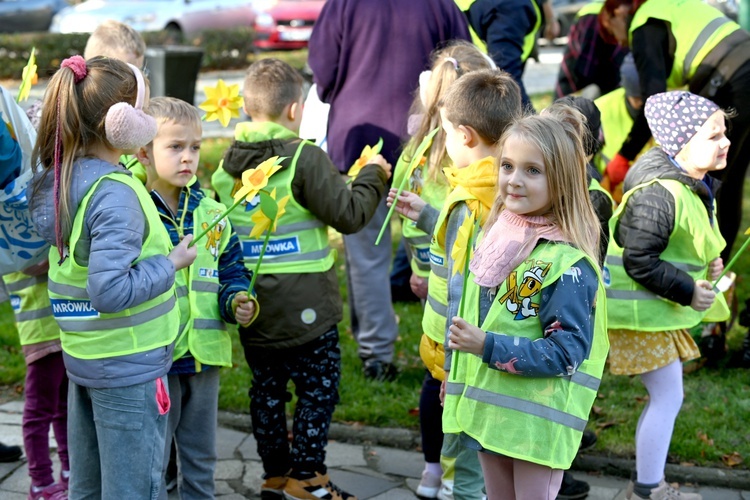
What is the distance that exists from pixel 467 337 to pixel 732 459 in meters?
2.14

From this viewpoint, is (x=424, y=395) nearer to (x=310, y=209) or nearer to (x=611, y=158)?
(x=310, y=209)

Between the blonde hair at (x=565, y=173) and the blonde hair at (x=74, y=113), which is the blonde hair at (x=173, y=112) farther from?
the blonde hair at (x=565, y=173)

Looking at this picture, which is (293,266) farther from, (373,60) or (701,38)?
(701,38)

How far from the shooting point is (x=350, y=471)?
4.43m

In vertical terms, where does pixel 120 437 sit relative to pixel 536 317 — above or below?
below

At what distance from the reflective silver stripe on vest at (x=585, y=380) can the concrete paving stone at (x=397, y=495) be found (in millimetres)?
1472

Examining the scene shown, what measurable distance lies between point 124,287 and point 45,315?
1.23m

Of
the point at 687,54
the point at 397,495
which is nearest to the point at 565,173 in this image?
the point at 397,495

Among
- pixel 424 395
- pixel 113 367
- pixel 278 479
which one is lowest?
pixel 278 479

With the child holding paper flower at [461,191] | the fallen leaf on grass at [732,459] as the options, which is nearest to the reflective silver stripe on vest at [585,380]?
the child holding paper flower at [461,191]

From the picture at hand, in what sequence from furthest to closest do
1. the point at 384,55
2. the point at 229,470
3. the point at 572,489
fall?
the point at 384,55 < the point at 229,470 < the point at 572,489

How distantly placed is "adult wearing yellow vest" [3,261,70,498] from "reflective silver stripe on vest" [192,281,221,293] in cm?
72

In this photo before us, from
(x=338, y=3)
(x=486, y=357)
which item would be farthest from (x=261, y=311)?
(x=338, y=3)

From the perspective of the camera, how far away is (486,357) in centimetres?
279
